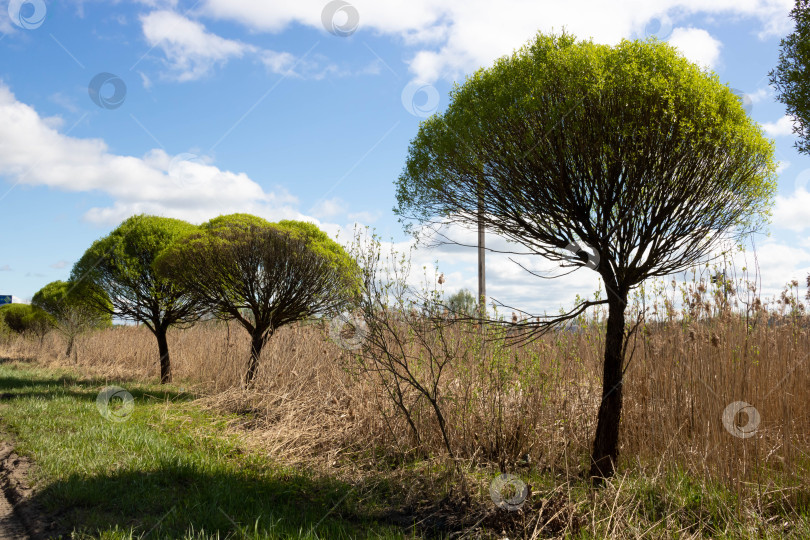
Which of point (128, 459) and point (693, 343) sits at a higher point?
point (693, 343)

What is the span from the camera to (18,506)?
426 centimetres

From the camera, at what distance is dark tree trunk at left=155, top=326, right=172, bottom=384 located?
12930mm

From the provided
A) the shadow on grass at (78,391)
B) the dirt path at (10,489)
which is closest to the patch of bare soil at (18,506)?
the dirt path at (10,489)

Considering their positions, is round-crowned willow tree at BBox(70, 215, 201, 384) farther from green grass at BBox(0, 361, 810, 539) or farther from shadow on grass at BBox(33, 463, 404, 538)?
shadow on grass at BBox(33, 463, 404, 538)

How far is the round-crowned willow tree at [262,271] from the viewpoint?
9.14 metres

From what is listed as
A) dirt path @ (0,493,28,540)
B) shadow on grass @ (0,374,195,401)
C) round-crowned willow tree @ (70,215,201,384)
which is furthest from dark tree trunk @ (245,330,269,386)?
dirt path @ (0,493,28,540)

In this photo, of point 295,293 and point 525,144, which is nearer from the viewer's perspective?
point 525,144

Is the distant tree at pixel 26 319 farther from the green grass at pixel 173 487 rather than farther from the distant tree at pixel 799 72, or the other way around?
the distant tree at pixel 799 72

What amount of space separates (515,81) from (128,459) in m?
5.19

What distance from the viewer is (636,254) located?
4.36m

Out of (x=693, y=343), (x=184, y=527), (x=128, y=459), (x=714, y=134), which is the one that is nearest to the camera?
(x=184, y=527)

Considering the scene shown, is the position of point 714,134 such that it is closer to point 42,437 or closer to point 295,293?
point 295,293

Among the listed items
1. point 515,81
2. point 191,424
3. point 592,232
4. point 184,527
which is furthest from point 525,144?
point 191,424

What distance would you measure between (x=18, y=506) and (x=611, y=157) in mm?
5655
